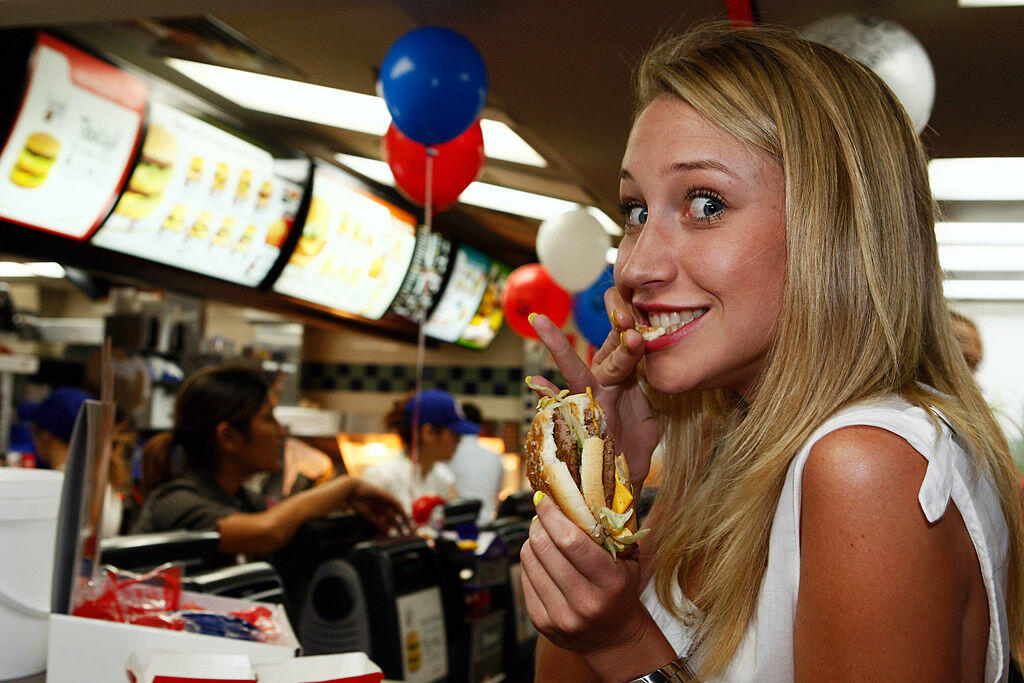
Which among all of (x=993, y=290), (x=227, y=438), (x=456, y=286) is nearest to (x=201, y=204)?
(x=227, y=438)

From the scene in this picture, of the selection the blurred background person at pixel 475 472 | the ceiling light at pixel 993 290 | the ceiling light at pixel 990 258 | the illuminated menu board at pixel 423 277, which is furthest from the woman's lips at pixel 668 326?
the ceiling light at pixel 993 290

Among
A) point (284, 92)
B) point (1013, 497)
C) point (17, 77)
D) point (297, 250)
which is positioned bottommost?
point (1013, 497)

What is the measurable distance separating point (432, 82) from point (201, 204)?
1.73m

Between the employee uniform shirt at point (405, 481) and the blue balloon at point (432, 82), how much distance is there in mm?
2536

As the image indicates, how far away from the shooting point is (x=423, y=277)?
623 centimetres

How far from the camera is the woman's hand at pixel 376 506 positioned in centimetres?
300

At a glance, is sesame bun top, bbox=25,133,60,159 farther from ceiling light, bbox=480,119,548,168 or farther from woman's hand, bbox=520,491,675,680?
woman's hand, bbox=520,491,675,680

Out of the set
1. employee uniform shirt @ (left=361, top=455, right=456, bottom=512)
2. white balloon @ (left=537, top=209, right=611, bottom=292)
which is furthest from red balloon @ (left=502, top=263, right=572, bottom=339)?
employee uniform shirt @ (left=361, top=455, right=456, bottom=512)

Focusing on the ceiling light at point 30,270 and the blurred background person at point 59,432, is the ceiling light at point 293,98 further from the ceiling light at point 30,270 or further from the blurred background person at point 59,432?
the ceiling light at point 30,270

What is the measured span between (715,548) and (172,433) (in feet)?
8.23

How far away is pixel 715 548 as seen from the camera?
1024mm

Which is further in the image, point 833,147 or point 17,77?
point 17,77

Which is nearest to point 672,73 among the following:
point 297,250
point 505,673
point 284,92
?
point 505,673

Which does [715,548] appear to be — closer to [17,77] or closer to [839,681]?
[839,681]
